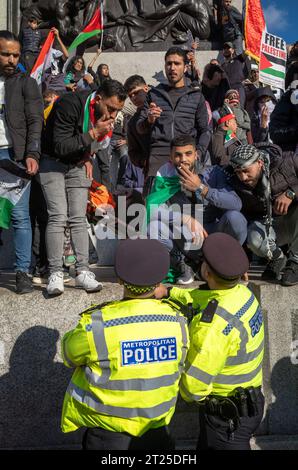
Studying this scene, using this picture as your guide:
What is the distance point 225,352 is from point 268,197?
70.9 inches

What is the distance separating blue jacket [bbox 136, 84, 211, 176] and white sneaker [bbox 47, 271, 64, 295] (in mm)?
1416

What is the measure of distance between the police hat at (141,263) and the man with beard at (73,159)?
3.87ft

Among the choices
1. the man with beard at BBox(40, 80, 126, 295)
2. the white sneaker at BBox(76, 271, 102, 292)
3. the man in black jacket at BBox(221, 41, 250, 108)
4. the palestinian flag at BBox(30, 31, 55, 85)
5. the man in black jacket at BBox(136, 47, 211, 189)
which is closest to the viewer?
the white sneaker at BBox(76, 271, 102, 292)

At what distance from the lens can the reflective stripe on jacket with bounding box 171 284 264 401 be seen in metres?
2.41

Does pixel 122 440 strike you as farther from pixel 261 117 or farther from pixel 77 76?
pixel 77 76

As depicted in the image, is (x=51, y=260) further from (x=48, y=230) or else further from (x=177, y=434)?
(x=177, y=434)

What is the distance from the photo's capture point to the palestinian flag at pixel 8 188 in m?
3.59

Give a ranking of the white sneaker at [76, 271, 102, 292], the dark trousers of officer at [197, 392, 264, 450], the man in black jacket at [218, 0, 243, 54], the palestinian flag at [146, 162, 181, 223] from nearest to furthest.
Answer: the dark trousers of officer at [197, 392, 264, 450], the white sneaker at [76, 271, 102, 292], the palestinian flag at [146, 162, 181, 223], the man in black jacket at [218, 0, 243, 54]

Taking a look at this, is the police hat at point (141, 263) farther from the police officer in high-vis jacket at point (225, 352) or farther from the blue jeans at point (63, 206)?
the blue jeans at point (63, 206)

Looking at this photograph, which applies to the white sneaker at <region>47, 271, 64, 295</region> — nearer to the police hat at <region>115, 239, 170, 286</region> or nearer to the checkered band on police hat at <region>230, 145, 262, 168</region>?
the police hat at <region>115, 239, 170, 286</region>

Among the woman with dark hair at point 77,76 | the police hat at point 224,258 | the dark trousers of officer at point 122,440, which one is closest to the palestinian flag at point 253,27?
the woman with dark hair at point 77,76

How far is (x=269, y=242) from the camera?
3.88 m

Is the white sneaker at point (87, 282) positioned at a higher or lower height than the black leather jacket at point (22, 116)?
lower

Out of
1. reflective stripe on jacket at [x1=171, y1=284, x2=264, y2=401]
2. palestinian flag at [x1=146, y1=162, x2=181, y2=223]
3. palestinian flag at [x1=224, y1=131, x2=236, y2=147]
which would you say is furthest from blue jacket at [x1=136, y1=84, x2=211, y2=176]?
reflective stripe on jacket at [x1=171, y1=284, x2=264, y2=401]
